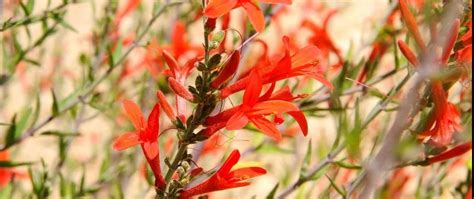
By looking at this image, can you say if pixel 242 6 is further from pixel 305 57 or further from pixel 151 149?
pixel 151 149

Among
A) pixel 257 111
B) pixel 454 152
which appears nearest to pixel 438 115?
pixel 454 152

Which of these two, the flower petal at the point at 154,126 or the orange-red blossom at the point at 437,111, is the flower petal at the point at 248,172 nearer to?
the flower petal at the point at 154,126

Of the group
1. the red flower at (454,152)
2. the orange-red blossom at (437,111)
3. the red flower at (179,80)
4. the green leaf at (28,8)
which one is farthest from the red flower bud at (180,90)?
the green leaf at (28,8)

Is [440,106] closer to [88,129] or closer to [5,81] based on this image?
[5,81]

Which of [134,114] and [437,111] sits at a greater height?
[134,114]

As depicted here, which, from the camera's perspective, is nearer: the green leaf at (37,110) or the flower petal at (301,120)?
the flower petal at (301,120)

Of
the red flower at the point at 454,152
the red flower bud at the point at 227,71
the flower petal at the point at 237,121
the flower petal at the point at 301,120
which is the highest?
the red flower bud at the point at 227,71
